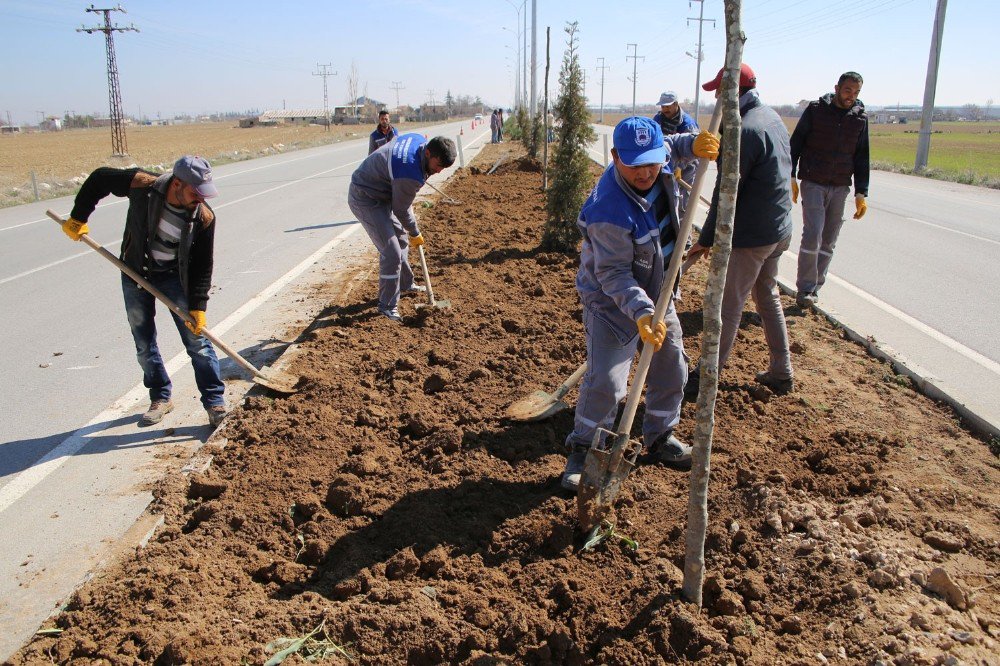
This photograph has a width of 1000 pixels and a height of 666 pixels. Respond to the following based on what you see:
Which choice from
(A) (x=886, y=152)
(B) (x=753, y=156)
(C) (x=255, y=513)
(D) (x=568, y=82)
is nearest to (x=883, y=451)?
(B) (x=753, y=156)

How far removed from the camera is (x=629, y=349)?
3.67 meters

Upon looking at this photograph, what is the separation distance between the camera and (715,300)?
2477 mm

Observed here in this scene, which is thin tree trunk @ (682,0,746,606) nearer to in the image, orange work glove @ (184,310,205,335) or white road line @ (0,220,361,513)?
orange work glove @ (184,310,205,335)

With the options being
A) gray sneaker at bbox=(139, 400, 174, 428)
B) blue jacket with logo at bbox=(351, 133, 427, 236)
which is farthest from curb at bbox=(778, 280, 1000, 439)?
gray sneaker at bbox=(139, 400, 174, 428)

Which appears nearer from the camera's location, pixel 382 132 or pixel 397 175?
pixel 397 175

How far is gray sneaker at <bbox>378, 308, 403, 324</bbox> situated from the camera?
21.1 feet

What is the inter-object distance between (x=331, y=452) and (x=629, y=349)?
1.86 metres

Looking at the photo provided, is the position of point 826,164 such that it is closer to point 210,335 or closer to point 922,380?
point 922,380

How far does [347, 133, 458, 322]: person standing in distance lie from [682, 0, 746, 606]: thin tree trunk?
3.85 meters

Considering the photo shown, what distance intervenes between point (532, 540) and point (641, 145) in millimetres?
1903

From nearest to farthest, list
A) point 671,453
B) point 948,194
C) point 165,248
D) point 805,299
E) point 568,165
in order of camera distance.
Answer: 1. point 671,453
2. point 165,248
3. point 805,299
4. point 568,165
5. point 948,194

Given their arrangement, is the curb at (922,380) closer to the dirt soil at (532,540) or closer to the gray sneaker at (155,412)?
the dirt soil at (532,540)

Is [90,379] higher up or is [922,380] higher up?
[922,380]

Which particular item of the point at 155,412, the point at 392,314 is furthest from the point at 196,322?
the point at 392,314
